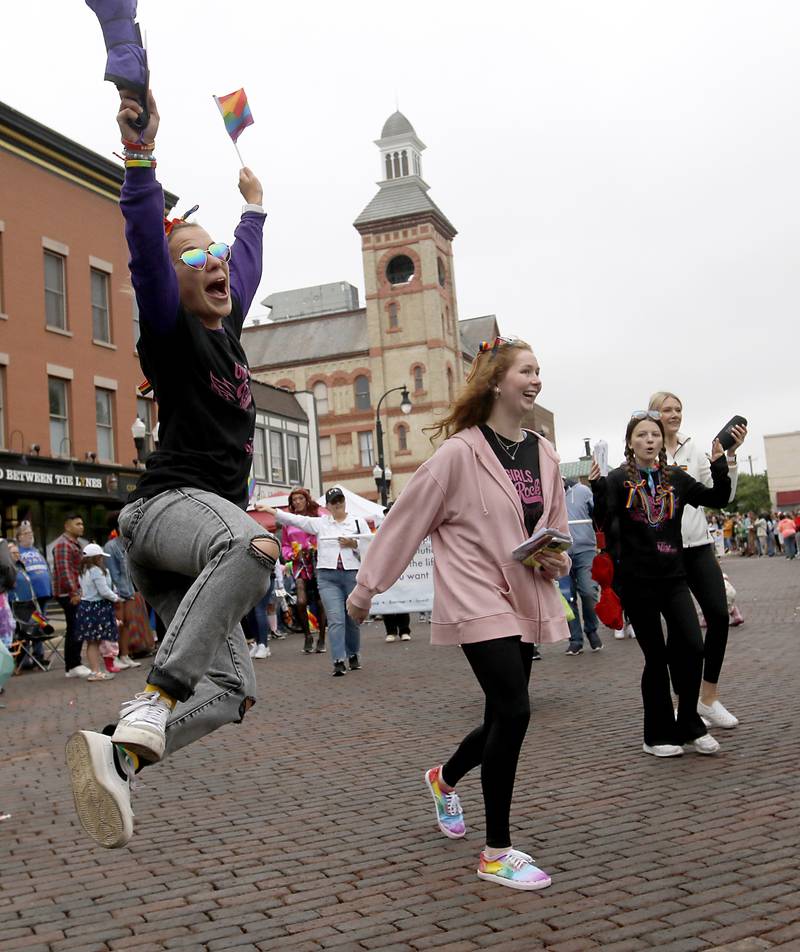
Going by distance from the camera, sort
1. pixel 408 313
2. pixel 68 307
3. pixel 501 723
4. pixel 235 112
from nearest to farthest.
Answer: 1. pixel 235 112
2. pixel 501 723
3. pixel 68 307
4. pixel 408 313

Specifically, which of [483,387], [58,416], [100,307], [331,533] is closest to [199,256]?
[483,387]

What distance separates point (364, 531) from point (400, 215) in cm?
6397

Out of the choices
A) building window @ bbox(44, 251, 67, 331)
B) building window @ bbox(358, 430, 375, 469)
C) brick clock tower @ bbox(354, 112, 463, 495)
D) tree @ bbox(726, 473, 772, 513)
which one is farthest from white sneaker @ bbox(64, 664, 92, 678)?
tree @ bbox(726, 473, 772, 513)

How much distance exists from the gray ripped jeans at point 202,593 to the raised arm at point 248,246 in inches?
34.5

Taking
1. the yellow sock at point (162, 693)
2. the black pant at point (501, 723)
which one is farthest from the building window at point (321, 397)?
the yellow sock at point (162, 693)

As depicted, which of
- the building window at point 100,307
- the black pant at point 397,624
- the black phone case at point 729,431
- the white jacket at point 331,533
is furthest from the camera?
the building window at point 100,307

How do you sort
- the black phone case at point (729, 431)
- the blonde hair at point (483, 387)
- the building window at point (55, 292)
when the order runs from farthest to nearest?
the building window at point (55, 292), the black phone case at point (729, 431), the blonde hair at point (483, 387)

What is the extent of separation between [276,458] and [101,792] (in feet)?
156

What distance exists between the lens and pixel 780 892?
3.72m

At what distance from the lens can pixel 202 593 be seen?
327cm

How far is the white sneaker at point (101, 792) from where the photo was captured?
306cm

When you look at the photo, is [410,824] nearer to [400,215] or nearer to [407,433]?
[407,433]

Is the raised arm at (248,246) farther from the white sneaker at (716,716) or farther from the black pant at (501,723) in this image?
the white sneaker at (716,716)

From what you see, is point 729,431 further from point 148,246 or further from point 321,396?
point 321,396
